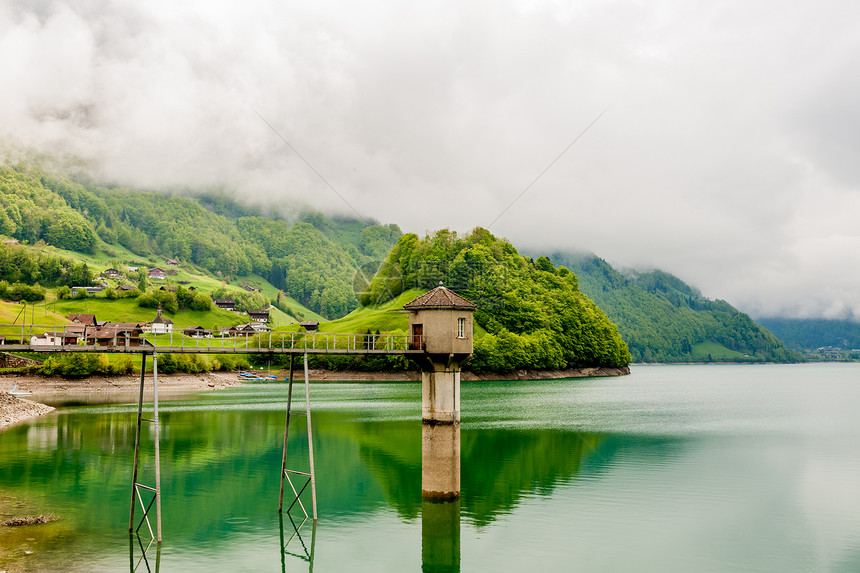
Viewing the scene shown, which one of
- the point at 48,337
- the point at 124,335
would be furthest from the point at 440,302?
the point at 48,337

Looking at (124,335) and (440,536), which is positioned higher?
(124,335)

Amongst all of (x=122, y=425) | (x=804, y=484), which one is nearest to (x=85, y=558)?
(x=804, y=484)

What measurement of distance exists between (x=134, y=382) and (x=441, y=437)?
117 m

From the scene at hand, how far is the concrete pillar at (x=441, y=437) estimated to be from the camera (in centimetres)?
4012

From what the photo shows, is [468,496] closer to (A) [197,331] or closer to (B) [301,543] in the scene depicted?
(B) [301,543]

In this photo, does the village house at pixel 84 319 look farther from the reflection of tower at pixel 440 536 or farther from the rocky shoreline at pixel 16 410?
the reflection of tower at pixel 440 536

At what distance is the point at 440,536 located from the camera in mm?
36688

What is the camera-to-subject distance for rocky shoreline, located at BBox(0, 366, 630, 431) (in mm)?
88375

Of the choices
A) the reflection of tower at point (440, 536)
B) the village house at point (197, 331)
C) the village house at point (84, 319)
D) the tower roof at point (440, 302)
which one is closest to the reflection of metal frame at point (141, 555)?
the reflection of tower at point (440, 536)

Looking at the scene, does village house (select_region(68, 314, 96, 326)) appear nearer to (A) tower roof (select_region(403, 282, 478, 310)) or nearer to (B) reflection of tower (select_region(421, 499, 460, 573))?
(A) tower roof (select_region(403, 282, 478, 310))

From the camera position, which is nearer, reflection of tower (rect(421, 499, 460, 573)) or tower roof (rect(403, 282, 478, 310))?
reflection of tower (rect(421, 499, 460, 573))

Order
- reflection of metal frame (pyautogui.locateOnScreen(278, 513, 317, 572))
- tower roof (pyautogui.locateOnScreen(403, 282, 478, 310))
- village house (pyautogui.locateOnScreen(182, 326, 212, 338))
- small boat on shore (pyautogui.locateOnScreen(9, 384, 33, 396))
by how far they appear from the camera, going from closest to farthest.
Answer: reflection of metal frame (pyautogui.locateOnScreen(278, 513, 317, 572)), tower roof (pyautogui.locateOnScreen(403, 282, 478, 310)), village house (pyautogui.locateOnScreen(182, 326, 212, 338)), small boat on shore (pyautogui.locateOnScreen(9, 384, 33, 396))

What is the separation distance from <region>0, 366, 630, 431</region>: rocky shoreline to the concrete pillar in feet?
185

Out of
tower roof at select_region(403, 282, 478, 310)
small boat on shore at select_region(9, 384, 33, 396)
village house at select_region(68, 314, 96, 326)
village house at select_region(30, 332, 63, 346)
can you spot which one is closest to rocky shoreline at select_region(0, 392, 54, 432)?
small boat on shore at select_region(9, 384, 33, 396)
